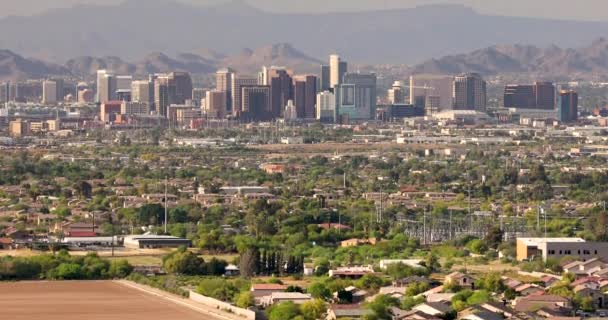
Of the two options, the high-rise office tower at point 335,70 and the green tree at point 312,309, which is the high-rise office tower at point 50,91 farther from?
the green tree at point 312,309

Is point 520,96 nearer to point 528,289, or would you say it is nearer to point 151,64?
point 151,64

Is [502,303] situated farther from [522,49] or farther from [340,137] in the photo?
[522,49]

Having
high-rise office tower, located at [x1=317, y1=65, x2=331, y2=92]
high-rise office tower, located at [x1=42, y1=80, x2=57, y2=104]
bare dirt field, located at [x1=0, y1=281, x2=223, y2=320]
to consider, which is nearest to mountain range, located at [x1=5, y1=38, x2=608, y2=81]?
high-rise office tower, located at [x1=42, y1=80, x2=57, y2=104]

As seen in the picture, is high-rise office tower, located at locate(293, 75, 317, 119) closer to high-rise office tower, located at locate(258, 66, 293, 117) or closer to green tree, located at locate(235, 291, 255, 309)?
high-rise office tower, located at locate(258, 66, 293, 117)

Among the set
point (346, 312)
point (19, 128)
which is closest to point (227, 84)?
point (19, 128)

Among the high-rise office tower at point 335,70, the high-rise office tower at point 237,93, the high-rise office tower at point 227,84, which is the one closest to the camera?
the high-rise office tower at point 237,93

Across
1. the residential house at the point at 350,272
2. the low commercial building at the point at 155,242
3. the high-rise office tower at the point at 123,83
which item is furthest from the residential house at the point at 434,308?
A: the high-rise office tower at the point at 123,83

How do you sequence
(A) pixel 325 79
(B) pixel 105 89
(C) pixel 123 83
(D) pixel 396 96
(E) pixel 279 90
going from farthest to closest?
(C) pixel 123 83 → (A) pixel 325 79 → (B) pixel 105 89 → (D) pixel 396 96 → (E) pixel 279 90
